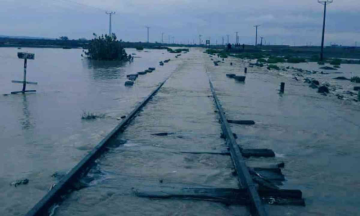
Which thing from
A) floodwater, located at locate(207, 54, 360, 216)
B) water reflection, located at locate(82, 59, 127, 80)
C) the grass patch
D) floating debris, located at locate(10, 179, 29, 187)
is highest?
floating debris, located at locate(10, 179, 29, 187)

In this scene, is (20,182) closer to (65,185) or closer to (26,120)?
(65,185)

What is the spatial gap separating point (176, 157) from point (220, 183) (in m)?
1.90

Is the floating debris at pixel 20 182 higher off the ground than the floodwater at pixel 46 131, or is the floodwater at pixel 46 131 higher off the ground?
the floating debris at pixel 20 182

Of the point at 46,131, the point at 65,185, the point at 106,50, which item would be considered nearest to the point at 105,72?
the point at 106,50

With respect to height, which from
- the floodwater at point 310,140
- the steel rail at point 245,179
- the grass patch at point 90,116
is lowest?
the floodwater at point 310,140

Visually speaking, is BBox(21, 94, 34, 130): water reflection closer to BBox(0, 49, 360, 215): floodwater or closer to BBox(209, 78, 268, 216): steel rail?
BBox(0, 49, 360, 215): floodwater

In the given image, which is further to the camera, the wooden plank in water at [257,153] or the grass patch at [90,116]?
the grass patch at [90,116]

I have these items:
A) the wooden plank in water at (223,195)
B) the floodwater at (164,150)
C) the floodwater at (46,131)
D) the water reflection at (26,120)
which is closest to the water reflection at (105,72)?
the floodwater at (46,131)

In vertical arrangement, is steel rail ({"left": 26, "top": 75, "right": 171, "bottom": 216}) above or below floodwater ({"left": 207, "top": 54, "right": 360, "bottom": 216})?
above

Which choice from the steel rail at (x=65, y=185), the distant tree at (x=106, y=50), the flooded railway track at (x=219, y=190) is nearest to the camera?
the steel rail at (x=65, y=185)

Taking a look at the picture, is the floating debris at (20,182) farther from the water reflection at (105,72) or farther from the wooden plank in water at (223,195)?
the water reflection at (105,72)

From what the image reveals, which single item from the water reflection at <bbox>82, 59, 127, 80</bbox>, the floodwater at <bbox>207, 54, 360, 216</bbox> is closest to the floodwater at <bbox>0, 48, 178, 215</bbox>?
the floodwater at <bbox>207, 54, 360, 216</bbox>

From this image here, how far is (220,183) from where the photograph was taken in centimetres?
766

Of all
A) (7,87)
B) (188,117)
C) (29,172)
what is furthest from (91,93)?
(29,172)
